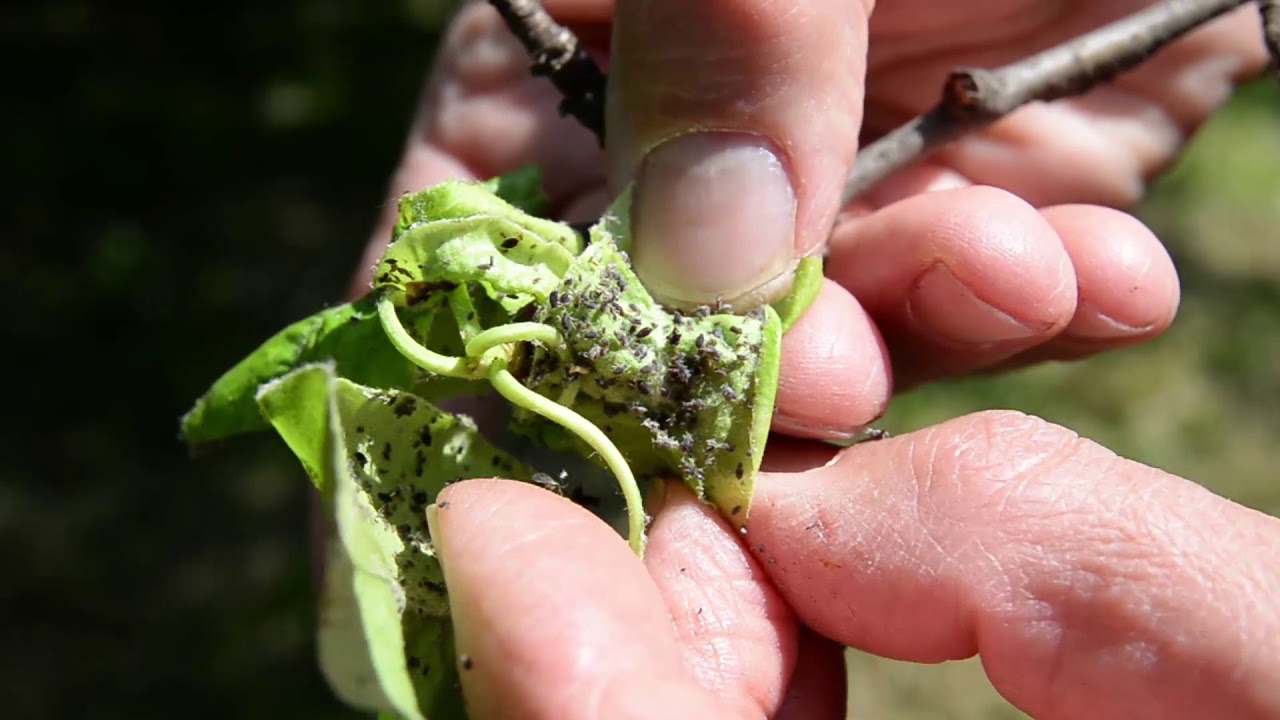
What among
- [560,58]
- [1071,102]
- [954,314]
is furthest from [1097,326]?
[560,58]

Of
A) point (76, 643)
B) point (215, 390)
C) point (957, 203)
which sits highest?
point (215, 390)

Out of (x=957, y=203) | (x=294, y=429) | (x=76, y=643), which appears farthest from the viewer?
(x=76, y=643)

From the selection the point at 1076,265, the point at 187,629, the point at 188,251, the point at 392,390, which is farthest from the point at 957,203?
the point at 188,251

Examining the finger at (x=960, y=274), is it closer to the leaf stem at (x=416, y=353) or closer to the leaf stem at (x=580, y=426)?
the leaf stem at (x=580, y=426)

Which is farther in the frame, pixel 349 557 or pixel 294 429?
pixel 294 429

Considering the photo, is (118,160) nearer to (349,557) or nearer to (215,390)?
(215,390)

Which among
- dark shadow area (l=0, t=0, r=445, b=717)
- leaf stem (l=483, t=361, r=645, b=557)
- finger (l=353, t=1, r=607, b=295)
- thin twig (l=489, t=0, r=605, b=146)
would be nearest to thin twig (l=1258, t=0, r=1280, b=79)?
thin twig (l=489, t=0, r=605, b=146)

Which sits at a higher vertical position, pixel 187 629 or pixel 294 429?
pixel 294 429
